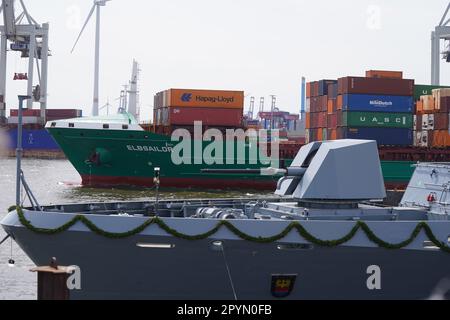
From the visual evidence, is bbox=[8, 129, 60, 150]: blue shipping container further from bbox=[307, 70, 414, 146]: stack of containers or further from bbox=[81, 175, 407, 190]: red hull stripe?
bbox=[307, 70, 414, 146]: stack of containers

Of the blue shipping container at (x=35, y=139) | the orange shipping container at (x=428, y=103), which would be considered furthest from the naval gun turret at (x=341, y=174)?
the blue shipping container at (x=35, y=139)

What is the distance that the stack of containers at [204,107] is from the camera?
204ft

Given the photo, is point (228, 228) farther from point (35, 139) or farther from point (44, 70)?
point (44, 70)

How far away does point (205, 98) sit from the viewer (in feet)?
204

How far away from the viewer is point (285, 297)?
1791 centimetres

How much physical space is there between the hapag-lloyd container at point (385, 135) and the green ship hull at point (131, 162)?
805cm

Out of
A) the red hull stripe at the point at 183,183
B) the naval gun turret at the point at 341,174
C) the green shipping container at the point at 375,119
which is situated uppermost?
the green shipping container at the point at 375,119

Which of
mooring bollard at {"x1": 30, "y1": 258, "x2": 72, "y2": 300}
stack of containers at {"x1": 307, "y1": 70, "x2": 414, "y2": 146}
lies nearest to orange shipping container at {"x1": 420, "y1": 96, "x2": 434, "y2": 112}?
stack of containers at {"x1": 307, "y1": 70, "x2": 414, "y2": 146}

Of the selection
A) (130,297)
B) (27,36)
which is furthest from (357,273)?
(27,36)

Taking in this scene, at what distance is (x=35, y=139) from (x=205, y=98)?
59.0 meters

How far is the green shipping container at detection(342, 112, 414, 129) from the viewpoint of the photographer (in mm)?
62000

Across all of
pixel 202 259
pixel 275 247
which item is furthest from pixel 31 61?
pixel 275 247

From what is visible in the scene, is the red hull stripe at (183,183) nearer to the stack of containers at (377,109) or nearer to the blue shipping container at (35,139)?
the stack of containers at (377,109)

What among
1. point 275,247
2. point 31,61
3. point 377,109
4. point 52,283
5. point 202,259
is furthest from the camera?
point 31,61
